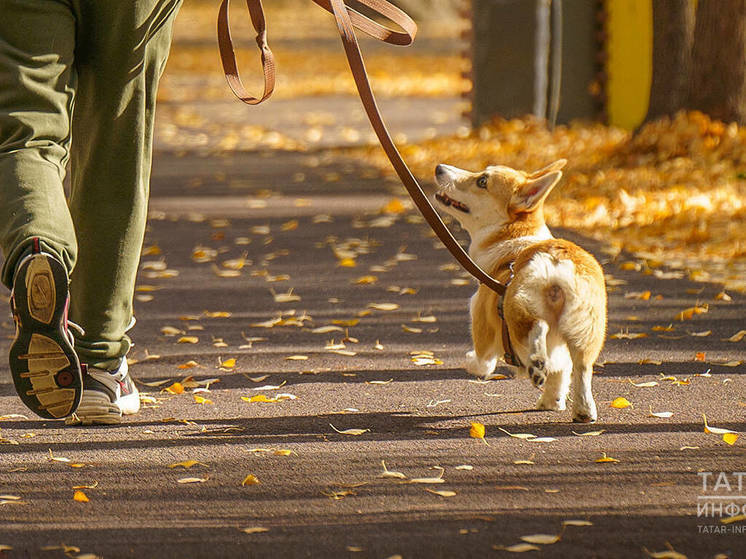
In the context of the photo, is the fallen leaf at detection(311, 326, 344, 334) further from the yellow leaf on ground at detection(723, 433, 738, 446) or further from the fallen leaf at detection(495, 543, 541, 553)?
the fallen leaf at detection(495, 543, 541, 553)

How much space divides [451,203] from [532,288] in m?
0.77

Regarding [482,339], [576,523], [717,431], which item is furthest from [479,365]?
[576,523]

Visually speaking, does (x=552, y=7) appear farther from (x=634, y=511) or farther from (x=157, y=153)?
(x=634, y=511)

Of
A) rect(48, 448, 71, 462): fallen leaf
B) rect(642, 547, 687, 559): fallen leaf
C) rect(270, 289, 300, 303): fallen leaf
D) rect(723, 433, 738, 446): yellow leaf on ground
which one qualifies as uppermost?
rect(723, 433, 738, 446): yellow leaf on ground

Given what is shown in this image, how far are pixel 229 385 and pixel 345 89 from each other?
19065mm

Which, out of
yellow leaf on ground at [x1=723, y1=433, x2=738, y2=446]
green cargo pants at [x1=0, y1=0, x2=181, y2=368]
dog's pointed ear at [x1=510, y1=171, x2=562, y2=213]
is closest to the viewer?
green cargo pants at [x1=0, y1=0, x2=181, y2=368]

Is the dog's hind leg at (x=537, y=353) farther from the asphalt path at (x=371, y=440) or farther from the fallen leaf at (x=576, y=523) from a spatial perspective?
the fallen leaf at (x=576, y=523)

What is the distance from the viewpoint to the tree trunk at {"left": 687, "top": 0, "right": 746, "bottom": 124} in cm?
1136

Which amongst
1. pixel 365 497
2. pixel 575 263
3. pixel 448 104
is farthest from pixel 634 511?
pixel 448 104

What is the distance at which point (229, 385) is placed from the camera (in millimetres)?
5293

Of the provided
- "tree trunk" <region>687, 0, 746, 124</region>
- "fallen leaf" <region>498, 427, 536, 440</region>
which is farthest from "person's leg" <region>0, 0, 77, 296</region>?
"tree trunk" <region>687, 0, 746, 124</region>

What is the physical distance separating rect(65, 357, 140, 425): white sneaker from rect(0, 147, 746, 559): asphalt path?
8cm

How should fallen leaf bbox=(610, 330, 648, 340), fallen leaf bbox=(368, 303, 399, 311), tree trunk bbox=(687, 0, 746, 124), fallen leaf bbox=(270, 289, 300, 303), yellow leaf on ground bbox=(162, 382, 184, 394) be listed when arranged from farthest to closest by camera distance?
tree trunk bbox=(687, 0, 746, 124), fallen leaf bbox=(270, 289, 300, 303), fallen leaf bbox=(368, 303, 399, 311), fallen leaf bbox=(610, 330, 648, 340), yellow leaf on ground bbox=(162, 382, 184, 394)

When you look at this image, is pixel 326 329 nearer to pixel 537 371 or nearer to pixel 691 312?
pixel 691 312
